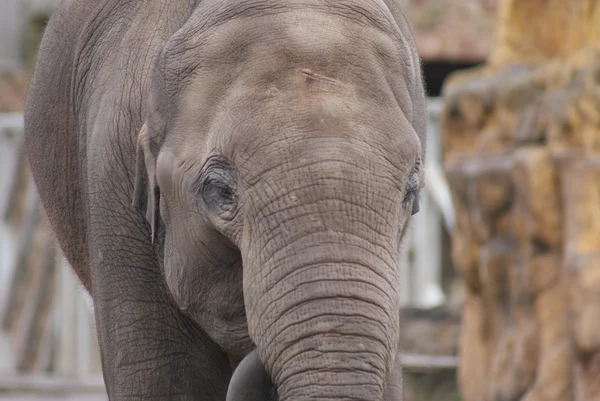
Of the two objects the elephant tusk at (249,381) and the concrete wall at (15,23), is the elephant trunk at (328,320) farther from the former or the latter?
the concrete wall at (15,23)

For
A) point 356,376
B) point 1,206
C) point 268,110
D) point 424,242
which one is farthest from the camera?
point 1,206

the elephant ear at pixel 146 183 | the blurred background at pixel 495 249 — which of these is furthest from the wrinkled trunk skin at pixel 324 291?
the blurred background at pixel 495 249

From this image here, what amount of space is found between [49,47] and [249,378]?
1680mm

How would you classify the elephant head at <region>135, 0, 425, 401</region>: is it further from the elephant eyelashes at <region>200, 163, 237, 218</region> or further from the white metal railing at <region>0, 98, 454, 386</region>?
the white metal railing at <region>0, 98, 454, 386</region>

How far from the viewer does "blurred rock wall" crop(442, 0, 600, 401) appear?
788 cm

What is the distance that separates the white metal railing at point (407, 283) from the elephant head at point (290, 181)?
609 cm

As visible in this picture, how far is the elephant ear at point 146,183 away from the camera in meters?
4.05

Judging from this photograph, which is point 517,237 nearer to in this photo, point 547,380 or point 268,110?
point 547,380

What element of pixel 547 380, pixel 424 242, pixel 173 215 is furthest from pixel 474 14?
pixel 173 215

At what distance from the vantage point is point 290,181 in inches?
144

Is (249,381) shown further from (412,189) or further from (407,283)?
(407,283)

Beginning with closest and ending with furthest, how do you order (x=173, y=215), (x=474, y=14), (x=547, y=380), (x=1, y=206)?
1. (x=173, y=215)
2. (x=547, y=380)
3. (x=1, y=206)
4. (x=474, y=14)

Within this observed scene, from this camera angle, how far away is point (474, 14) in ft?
44.8

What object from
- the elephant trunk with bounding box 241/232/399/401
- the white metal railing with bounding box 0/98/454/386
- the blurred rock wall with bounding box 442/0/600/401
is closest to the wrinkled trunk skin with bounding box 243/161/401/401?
the elephant trunk with bounding box 241/232/399/401
